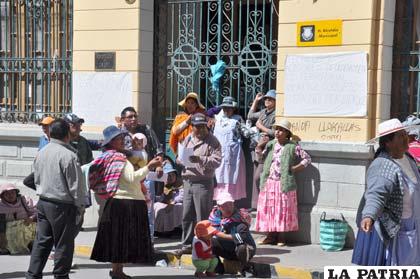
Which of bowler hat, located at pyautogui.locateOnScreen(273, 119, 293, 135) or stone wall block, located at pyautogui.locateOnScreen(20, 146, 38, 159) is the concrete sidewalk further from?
stone wall block, located at pyautogui.locateOnScreen(20, 146, 38, 159)

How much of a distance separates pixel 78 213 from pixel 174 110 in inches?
160

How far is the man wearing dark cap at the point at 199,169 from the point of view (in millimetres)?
8531

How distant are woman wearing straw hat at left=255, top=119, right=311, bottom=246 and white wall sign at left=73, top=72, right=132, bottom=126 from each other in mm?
2656

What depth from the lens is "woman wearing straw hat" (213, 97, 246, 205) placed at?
9.79 metres

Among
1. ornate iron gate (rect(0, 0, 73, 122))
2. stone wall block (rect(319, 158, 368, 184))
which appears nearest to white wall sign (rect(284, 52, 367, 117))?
stone wall block (rect(319, 158, 368, 184))

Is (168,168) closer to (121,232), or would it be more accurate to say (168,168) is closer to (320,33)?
(121,232)

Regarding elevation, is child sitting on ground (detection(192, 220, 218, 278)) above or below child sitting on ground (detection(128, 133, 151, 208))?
below

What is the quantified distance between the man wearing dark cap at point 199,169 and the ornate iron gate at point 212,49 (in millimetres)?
1728

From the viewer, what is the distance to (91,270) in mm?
8352

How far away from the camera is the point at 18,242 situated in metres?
9.18

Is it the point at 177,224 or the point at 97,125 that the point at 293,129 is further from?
the point at 97,125

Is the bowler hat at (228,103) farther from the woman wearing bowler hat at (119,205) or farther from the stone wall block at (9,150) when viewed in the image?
the stone wall block at (9,150)

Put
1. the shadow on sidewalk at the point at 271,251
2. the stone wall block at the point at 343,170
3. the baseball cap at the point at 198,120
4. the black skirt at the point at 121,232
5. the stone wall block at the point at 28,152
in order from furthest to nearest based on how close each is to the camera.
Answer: the stone wall block at the point at 28,152 → the stone wall block at the point at 343,170 → the shadow on sidewalk at the point at 271,251 → the baseball cap at the point at 198,120 → the black skirt at the point at 121,232

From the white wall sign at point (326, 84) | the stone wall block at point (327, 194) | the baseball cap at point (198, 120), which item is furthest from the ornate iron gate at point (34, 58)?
the stone wall block at point (327, 194)
